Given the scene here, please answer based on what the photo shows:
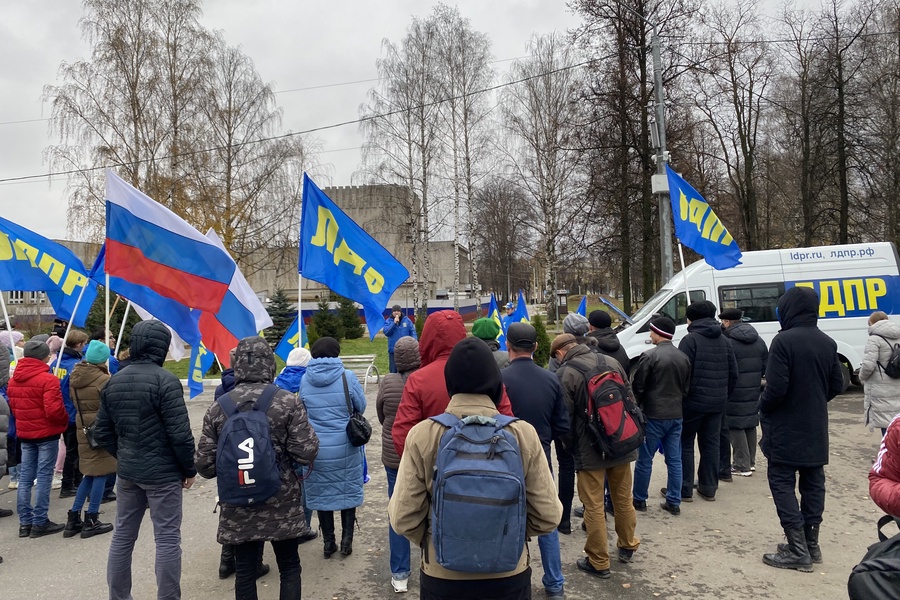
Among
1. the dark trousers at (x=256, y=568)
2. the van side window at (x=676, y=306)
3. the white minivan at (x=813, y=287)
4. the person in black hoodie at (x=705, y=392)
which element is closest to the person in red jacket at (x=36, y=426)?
the dark trousers at (x=256, y=568)

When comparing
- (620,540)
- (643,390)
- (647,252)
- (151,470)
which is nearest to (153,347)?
(151,470)

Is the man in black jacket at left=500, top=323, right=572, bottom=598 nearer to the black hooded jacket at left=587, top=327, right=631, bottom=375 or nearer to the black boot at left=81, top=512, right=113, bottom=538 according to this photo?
the black hooded jacket at left=587, top=327, right=631, bottom=375

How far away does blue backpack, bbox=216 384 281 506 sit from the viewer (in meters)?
3.13

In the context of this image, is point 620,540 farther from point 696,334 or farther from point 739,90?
point 739,90

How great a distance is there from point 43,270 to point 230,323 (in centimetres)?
264

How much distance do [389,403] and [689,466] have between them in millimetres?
3379

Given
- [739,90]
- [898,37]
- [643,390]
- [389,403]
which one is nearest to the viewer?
[389,403]

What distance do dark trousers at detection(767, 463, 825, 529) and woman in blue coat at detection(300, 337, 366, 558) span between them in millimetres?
3160

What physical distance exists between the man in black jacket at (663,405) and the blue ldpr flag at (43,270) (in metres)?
6.31

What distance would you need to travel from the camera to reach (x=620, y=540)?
443 centimetres

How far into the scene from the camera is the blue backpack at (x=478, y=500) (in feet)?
7.01

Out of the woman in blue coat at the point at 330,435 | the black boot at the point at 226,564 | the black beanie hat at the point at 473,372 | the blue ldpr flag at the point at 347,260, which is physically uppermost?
the blue ldpr flag at the point at 347,260

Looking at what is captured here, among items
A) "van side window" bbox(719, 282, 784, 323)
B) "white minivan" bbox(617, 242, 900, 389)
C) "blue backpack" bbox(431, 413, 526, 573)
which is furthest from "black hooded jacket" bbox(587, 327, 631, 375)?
"van side window" bbox(719, 282, 784, 323)

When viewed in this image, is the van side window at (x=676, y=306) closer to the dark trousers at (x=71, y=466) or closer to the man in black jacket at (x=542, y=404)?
the man in black jacket at (x=542, y=404)
